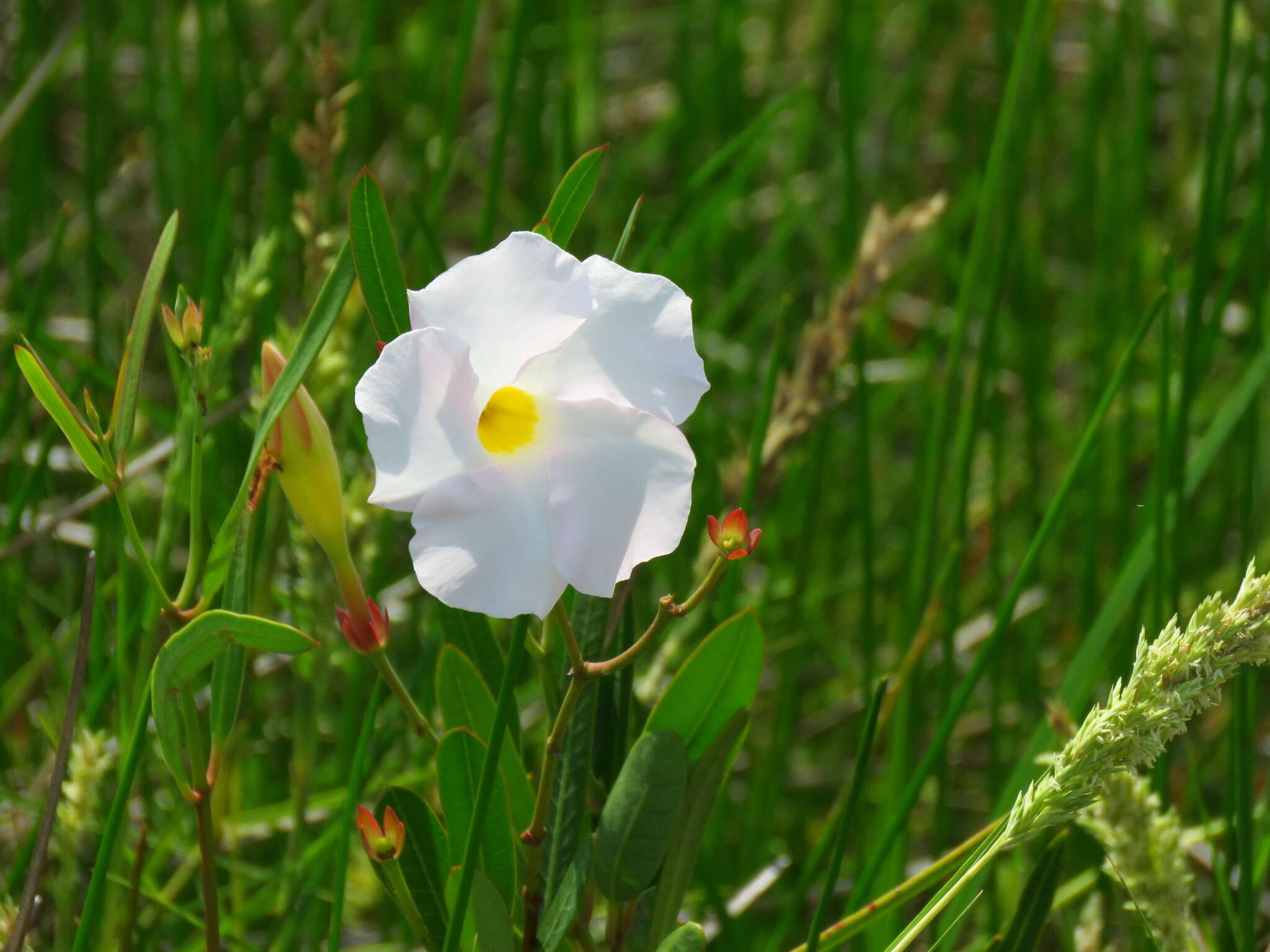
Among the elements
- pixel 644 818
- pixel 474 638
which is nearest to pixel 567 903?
pixel 644 818

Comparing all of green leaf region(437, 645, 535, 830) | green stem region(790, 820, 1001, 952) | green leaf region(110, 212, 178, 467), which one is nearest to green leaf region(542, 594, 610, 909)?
green leaf region(437, 645, 535, 830)

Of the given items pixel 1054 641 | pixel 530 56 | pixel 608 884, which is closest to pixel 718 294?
pixel 530 56

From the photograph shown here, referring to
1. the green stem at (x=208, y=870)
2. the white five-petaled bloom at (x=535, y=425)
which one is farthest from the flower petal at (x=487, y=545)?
the green stem at (x=208, y=870)

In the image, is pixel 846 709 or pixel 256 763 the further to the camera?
pixel 846 709

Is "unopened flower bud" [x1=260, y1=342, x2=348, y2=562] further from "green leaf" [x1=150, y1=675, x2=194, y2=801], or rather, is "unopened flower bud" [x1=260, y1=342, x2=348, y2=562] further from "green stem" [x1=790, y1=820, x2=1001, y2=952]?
"green stem" [x1=790, y1=820, x2=1001, y2=952]

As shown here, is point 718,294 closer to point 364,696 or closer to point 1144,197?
point 1144,197
